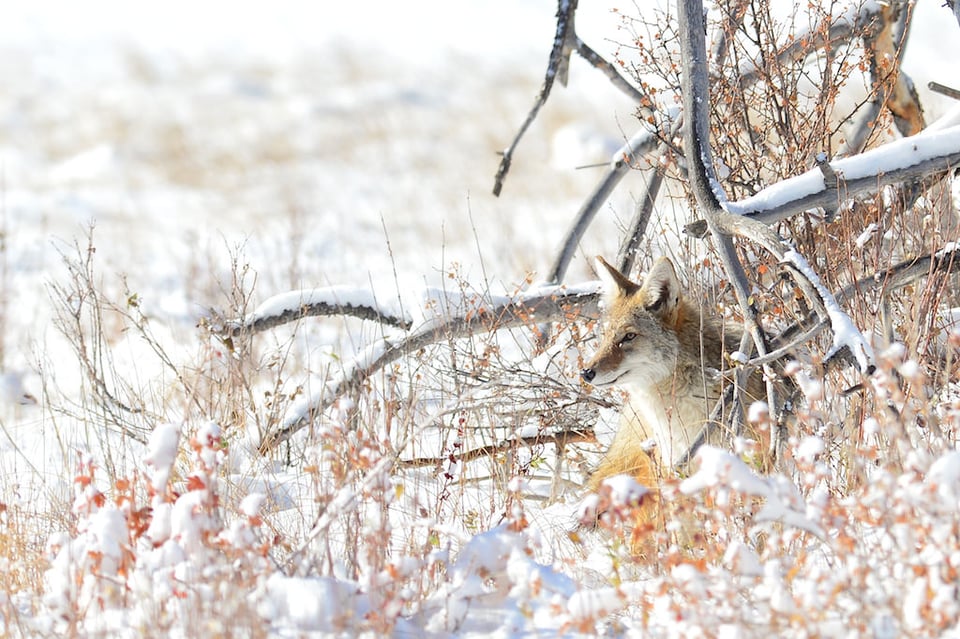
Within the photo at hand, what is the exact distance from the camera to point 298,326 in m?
6.64

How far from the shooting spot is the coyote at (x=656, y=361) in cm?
571

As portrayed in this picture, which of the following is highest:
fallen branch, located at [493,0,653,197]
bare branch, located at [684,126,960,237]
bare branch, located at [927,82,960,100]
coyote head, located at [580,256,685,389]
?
fallen branch, located at [493,0,653,197]

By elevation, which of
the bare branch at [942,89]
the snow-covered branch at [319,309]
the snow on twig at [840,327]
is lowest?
the snow on twig at [840,327]

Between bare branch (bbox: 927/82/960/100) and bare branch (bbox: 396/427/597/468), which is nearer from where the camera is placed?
bare branch (bbox: 396/427/597/468)

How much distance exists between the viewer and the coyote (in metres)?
5.71

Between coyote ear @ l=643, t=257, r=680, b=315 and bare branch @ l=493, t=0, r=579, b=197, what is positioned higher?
bare branch @ l=493, t=0, r=579, b=197

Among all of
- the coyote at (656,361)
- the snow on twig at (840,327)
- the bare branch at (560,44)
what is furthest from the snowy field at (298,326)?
the bare branch at (560,44)

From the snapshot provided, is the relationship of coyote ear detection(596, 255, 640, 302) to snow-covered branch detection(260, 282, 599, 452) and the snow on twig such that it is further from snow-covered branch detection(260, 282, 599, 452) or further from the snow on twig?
the snow on twig

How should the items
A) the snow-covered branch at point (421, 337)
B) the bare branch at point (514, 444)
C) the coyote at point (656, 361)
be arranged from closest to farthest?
the bare branch at point (514, 444) < the coyote at point (656, 361) < the snow-covered branch at point (421, 337)

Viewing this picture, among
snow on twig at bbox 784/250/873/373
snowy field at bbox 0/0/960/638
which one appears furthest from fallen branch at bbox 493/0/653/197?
snow on twig at bbox 784/250/873/373

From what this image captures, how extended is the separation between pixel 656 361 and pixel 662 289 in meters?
0.40

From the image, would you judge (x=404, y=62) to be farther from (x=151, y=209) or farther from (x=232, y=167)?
(x=151, y=209)

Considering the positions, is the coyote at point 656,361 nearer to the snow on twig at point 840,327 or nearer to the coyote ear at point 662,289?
the coyote ear at point 662,289

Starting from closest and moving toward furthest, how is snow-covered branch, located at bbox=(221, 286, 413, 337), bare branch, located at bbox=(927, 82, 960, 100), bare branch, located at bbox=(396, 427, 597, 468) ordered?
1. bare branch, located at bbox=(396, 427, 597, 468)
2. bare branch, located at bbox=(927, 82, 960, 100)
3. snow-covered branch, located at bbox=(221, 286, 413, 337)
